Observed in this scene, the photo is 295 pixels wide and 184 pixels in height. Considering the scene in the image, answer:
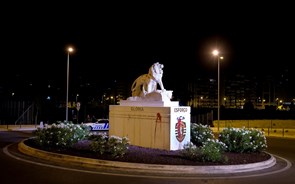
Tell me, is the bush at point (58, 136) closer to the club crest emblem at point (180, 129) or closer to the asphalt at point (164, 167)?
the asphalt at point (164, 167)

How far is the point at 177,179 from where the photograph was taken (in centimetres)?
1366

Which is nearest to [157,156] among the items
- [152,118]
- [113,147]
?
[113,147]

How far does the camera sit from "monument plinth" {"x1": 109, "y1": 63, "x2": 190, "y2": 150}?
19828 millimetres

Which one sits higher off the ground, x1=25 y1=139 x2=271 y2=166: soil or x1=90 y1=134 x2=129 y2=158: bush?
x1=90 y1=134 x2=129 y2=158: bush

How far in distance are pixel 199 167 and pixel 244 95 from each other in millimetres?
A: 126284

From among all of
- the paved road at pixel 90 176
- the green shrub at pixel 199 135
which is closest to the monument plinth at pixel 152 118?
the green shrub at pixel 199 135

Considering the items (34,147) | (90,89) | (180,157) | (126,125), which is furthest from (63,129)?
(90,89)

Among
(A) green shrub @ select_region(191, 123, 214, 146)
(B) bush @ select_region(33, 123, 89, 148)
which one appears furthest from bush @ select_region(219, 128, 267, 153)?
(B) bush @ select_region(33, 123, 89, 148)

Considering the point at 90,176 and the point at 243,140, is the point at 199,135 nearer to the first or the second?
the point at 243,140

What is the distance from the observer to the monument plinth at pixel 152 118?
1983cm

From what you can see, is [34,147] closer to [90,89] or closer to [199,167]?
[199,167]

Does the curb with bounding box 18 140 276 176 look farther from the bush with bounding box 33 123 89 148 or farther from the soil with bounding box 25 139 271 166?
the bush with bounding box 33 123 89 148

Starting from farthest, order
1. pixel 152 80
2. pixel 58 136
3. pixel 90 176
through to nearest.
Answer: pixel 152 80
pixel 58 136
pixel 90 176

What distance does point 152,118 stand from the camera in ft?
67.4
